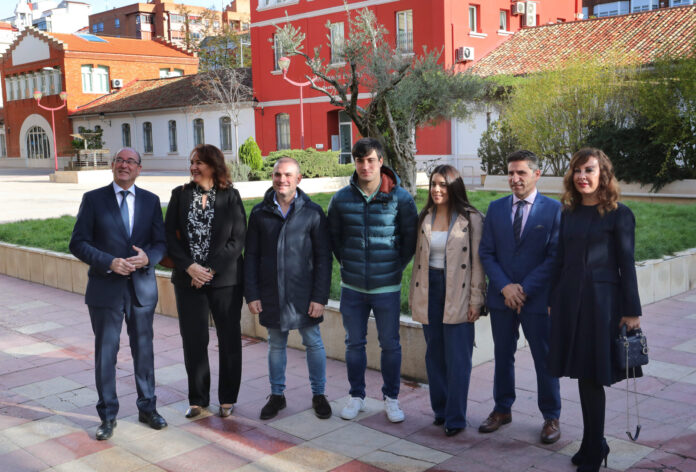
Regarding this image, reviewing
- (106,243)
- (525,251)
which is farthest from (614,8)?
(106,243)

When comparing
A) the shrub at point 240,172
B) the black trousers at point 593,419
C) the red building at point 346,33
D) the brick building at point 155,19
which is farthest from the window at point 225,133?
the brick building at point 155,19

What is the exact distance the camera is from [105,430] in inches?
190

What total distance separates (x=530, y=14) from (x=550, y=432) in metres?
30.3

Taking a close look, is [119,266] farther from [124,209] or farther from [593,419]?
[593,419]

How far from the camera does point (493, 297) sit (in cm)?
464

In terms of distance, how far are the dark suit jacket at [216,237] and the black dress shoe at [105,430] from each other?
1.05 metres

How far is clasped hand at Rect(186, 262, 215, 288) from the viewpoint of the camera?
4.86 metres

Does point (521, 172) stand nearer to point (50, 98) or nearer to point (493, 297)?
point (493, 297)

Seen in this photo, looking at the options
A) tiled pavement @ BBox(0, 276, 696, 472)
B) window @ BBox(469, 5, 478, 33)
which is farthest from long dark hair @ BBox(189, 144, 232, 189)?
window @ BBox(469, 5, 478, 33)

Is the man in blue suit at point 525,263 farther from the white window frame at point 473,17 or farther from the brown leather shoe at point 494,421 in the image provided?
the white window frame at point 473,17

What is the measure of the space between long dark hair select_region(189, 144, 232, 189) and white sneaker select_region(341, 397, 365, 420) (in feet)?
5.77

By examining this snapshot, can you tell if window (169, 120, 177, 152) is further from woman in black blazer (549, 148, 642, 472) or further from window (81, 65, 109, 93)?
woman in black blazer (549, 148, 642, 472)

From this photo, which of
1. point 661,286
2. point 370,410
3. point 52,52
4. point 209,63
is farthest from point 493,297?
point 209,63

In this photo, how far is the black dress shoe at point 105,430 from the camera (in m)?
4.80
